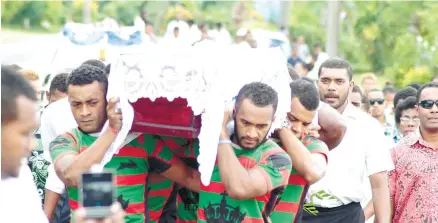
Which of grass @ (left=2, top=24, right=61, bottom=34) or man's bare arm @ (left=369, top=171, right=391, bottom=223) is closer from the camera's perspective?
man's bare arm @ (left=369, top=171, right=391, bottom=223)

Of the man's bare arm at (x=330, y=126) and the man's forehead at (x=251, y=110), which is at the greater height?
the man's forehead at (x=251, y=110)

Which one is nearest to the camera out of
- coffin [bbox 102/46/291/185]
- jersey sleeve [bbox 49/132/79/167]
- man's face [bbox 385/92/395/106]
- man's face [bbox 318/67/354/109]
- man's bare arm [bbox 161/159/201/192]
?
coffin [bbox 102/46/291/185]

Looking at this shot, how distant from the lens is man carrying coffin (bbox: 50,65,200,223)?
569 cm

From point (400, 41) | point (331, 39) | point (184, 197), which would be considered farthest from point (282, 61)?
point (400, 41)

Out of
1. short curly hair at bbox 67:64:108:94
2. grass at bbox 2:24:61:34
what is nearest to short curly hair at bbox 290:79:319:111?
short curly hair at bbox 67:64:108:94

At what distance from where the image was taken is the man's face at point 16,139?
11.9 ft

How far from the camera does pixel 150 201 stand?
19.7 ft

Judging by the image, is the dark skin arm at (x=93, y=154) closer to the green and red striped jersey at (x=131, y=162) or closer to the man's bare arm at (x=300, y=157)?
the green and red striped jersey at (x=131, y=162)

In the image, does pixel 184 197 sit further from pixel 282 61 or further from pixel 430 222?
pixel 430 222

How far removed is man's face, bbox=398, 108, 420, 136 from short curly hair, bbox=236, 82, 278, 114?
4.88 m

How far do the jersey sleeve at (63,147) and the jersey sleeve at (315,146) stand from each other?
1.37m

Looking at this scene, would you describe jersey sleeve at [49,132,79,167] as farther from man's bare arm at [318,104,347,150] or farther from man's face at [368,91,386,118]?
man's face at [368,91,386,118]

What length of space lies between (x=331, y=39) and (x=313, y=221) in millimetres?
13440

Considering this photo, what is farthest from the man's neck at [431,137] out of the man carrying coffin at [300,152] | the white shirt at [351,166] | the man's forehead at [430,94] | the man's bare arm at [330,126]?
the man carrying coffin at [300,152]
